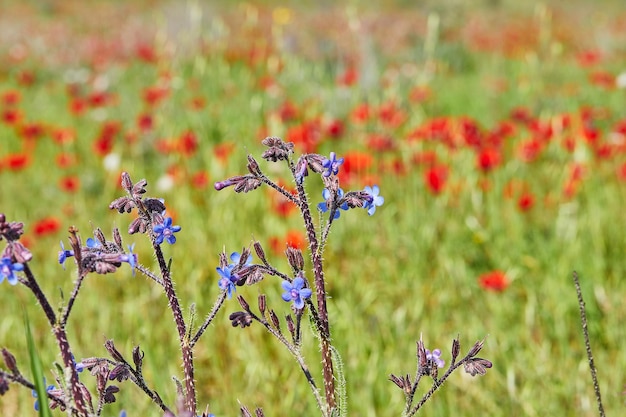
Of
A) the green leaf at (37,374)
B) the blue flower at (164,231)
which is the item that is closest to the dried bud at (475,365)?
the blue flower at (164,231)

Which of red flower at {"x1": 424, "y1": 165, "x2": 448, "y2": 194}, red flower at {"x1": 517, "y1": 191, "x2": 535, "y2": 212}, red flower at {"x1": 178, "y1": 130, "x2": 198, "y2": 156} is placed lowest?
red flower at {"x1": 517, "y1": 191, "x2": 535, "y2": 212}

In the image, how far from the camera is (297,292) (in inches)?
37.4

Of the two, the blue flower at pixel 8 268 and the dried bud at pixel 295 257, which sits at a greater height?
the dried bud at pixel 295 257

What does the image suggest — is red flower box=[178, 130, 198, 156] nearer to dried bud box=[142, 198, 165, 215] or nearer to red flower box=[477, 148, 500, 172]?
red flower box=[477, 148, 500, 172]

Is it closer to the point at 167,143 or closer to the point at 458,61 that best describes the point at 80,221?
the point at 167,143

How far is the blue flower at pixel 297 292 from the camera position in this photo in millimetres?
939

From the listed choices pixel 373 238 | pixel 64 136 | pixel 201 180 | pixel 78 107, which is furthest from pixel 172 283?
pixel 78 107

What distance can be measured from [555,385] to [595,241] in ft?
3.38

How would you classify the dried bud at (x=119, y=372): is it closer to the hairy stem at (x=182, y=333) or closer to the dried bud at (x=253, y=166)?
the hairy stem at (x=182, y=333)

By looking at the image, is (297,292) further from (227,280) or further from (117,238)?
(117,238)

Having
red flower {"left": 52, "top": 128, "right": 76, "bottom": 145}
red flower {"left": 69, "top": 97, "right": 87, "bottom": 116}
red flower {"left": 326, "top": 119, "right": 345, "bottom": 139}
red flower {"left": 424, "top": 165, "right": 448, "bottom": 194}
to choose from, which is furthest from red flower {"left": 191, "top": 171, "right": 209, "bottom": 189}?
red flower {"left": 69, "top": 97, "right": 87, "bottom": 116}

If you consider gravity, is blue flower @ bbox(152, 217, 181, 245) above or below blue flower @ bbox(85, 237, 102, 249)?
above

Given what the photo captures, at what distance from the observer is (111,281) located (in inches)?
120

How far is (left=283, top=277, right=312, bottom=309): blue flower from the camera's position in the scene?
3.08 ft
